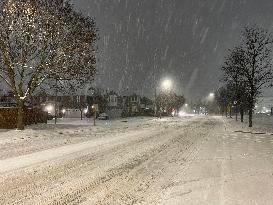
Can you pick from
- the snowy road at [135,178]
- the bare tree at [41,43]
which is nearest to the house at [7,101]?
the bare tree at [41,43]

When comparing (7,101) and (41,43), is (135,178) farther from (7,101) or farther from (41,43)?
(7,101)

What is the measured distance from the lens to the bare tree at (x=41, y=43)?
1210 inches

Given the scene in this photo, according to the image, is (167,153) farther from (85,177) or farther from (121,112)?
(121,112)

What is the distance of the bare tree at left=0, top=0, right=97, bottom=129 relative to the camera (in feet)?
101

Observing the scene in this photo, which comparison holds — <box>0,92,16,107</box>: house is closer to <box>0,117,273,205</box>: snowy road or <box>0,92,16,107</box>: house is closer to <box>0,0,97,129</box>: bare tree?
<box>0,0,97,129</box>: bare tree

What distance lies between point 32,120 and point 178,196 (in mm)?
38504

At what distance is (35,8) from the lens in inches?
1238

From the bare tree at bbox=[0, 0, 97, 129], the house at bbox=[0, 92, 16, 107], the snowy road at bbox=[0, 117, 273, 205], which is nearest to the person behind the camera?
the snowy road at bbox=[0, 117, 273, 205]

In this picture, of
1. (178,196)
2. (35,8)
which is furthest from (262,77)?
(178,196)

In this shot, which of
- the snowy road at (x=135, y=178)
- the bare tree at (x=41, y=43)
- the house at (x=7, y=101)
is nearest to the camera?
the snowy road at (x=135, y=178)

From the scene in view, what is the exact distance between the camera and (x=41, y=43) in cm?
3266

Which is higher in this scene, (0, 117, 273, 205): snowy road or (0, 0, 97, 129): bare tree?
(0, 0, 97, 129): bare tree

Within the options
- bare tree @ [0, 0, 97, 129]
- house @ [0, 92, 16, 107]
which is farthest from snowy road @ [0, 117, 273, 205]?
house @ [0, 92, 16, 107]

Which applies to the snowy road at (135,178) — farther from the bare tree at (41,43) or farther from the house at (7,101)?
the house at (7,101)
